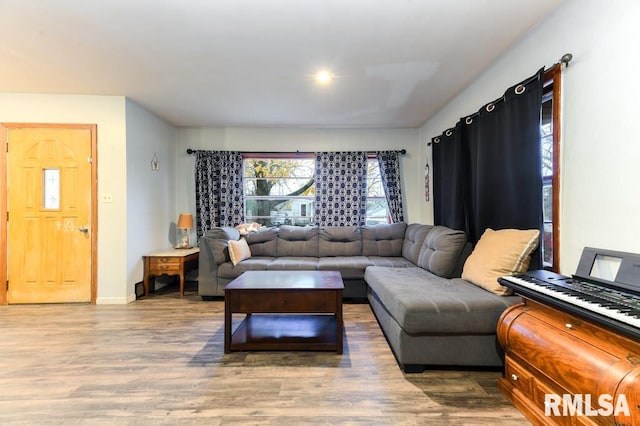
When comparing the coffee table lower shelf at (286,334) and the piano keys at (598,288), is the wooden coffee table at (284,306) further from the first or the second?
the piano keys at (598,288)

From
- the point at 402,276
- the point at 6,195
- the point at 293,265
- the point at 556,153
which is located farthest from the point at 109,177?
the point at 556,153

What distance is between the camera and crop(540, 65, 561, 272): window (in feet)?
6.28

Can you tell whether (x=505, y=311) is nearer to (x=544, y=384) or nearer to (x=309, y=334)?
(x=544, y=384)

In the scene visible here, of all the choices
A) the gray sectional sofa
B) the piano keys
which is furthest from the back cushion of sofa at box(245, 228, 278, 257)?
the piano keys

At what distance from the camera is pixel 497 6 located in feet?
6.18

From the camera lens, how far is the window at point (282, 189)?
15.4ft

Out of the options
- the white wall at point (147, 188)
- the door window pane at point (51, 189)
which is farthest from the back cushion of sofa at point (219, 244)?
the door window pane at point (51, 189)

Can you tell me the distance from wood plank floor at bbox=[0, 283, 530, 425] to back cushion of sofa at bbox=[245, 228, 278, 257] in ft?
4.76

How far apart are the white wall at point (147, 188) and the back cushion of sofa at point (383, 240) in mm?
2839

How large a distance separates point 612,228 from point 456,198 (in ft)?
5.49

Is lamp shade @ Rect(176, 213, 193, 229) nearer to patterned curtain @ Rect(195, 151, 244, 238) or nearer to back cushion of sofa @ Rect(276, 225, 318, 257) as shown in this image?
patterned curtain @ Rect(195, 151, 244, 238)

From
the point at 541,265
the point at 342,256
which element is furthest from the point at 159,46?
the point at 541,265

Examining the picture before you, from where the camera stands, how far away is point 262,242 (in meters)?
4.09

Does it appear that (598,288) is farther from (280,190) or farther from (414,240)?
(280,190)
